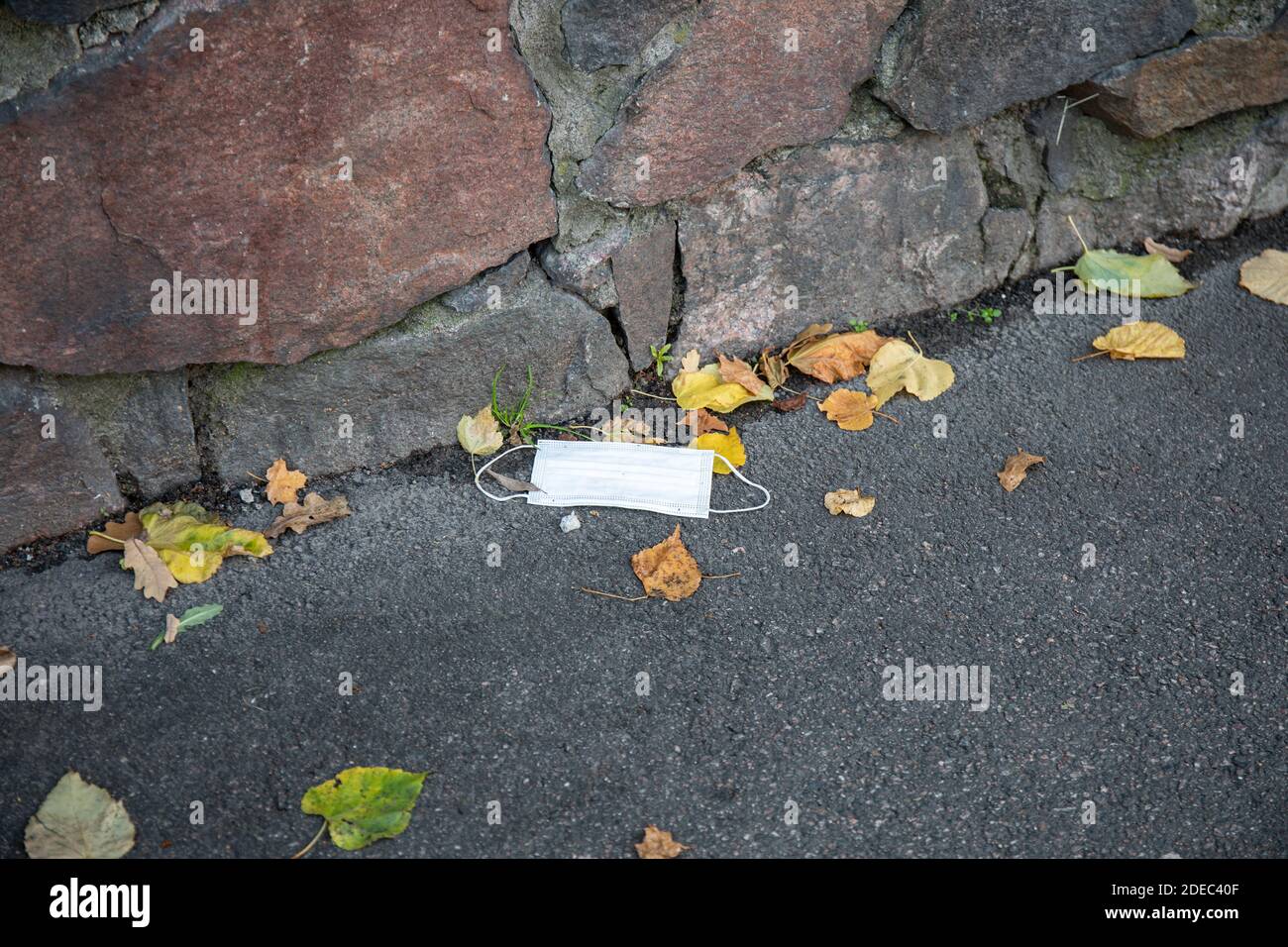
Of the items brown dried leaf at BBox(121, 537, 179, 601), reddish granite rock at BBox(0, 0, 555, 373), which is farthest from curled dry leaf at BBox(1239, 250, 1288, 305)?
brown dried leaf at BBox(121, 537, 179, 601)

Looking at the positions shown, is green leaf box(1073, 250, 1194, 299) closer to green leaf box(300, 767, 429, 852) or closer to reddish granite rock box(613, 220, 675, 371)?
reddish granite rock box(613, 220, 675, 371)

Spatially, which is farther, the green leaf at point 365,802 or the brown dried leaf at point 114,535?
the brown dried leaf at point 114,535

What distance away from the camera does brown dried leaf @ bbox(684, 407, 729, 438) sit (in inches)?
107

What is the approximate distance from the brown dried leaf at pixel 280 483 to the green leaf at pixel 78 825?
2.39 feet

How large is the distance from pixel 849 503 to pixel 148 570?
1.47 m

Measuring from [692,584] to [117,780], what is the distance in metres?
1.11

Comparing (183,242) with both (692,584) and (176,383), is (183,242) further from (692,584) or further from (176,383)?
(692,584)

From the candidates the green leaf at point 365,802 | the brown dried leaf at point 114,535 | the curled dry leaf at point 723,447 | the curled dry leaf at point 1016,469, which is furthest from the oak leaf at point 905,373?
the brown dried leaf at point 114,535

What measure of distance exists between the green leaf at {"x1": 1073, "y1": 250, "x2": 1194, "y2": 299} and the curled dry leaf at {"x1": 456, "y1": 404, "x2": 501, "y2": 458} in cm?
162

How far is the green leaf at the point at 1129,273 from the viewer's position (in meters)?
3.02

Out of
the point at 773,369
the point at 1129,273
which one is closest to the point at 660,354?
the point at 773,369

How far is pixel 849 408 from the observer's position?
8.97 ft

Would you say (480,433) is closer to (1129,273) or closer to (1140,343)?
(1140,343)

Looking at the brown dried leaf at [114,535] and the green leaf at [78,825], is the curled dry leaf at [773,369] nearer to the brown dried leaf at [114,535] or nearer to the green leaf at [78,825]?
the brown dried leaf at [114,535]
